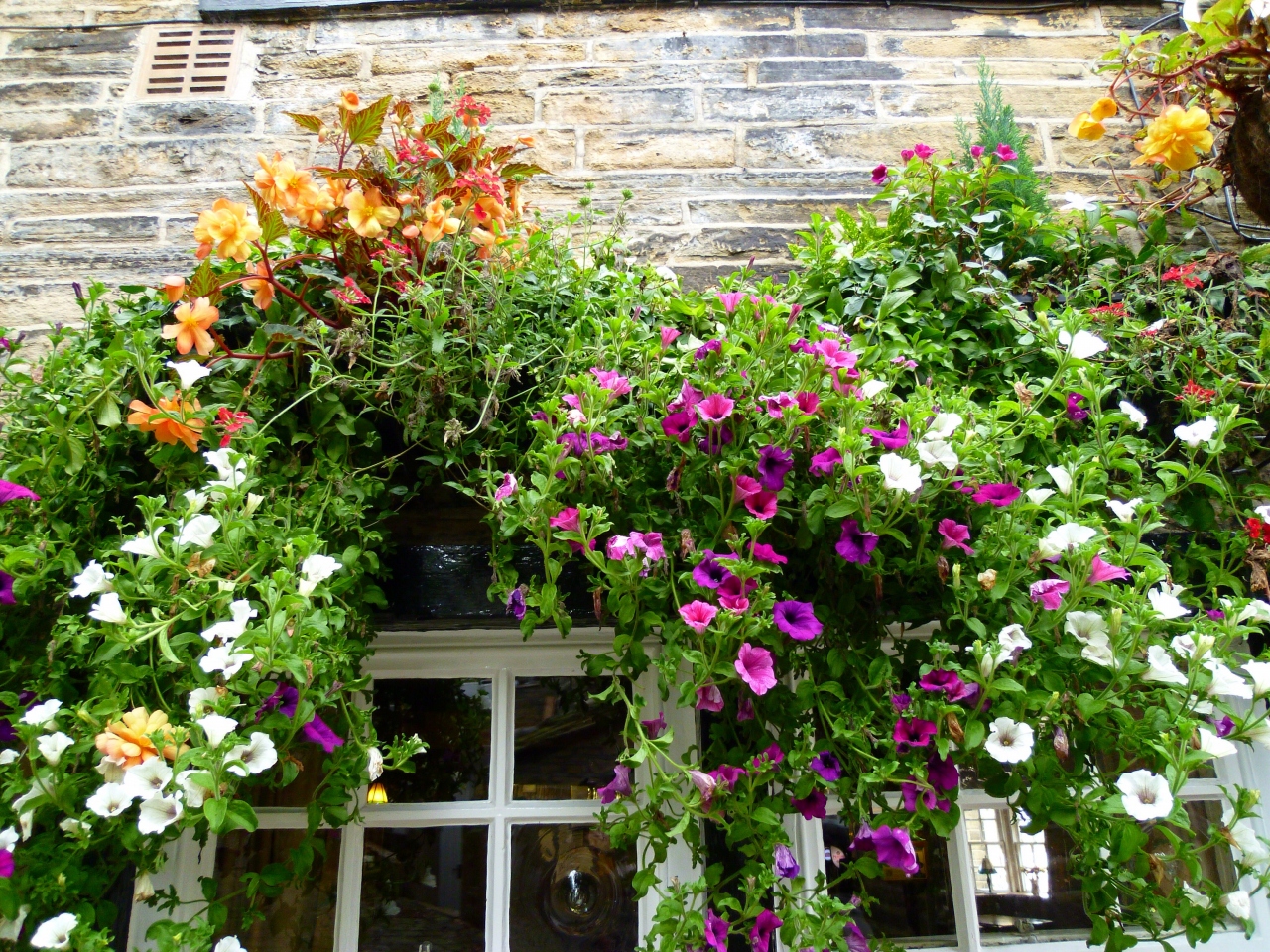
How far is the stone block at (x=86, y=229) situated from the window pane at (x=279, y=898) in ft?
5.00

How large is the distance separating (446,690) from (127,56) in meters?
2.01

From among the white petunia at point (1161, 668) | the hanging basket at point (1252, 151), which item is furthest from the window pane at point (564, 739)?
the hanging basket at point (1252, 151)

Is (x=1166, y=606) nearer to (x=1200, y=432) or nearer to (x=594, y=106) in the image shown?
(x=1200, y=432)

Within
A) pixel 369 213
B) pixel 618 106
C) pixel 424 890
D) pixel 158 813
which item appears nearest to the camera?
pixel 158 813

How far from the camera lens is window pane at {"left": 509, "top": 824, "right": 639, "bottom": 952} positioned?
5.99ft

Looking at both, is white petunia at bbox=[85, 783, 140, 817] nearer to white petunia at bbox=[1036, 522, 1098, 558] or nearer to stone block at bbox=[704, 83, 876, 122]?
white petunia at bbox=[1036, 522, 1098, 558]

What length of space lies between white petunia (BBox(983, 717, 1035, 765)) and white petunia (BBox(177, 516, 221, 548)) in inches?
48.5

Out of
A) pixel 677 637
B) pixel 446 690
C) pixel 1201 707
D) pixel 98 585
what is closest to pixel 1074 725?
pixel 1201 707

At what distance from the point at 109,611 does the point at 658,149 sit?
1743 millimetres

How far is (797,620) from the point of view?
1.49m

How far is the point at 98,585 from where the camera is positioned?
140cm

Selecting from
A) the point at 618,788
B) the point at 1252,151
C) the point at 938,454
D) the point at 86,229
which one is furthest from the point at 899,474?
the point at 86,229

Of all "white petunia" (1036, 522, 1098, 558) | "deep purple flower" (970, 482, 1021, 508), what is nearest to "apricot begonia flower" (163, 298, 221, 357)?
"deep purple flower" (970, 482, 1021, 508)

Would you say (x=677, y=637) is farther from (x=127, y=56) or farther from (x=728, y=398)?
(x=127, y=56)
